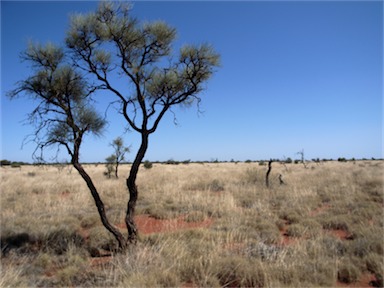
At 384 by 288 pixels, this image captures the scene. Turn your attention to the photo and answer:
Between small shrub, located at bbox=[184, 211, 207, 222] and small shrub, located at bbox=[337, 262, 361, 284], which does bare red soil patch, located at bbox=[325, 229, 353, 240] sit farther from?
small shrub, located at bbox=[184, 211, 207, 222]

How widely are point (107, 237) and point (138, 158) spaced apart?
9.63 feet

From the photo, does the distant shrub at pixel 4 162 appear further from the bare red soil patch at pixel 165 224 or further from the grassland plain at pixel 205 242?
the bare red soil patch at pixel 165 224

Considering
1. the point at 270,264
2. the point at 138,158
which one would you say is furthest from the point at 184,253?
the point at 138,158

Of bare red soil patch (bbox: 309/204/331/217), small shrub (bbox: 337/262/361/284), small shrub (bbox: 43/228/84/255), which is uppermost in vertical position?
bare red soil patch (bbox: 309/204/331/217)

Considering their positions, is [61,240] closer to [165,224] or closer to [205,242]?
[165,224]

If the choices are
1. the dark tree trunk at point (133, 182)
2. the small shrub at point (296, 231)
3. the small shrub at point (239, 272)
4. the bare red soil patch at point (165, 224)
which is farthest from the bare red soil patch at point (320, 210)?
the dark tree trunk at point (133, 182)

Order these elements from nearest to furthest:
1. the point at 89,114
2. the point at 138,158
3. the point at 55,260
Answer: the point at 55,260 < the point at 138,158 < the point at 89,114

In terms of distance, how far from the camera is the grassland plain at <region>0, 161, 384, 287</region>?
6.12 metres

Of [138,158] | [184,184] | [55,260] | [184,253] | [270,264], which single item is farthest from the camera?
[184,184]

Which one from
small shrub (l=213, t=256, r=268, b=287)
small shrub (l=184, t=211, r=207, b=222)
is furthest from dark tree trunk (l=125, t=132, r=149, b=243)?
small shrub (l=184, t=211, r=207, b=222)

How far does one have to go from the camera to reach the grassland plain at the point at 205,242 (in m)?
6.12

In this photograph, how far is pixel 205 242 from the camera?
830cm

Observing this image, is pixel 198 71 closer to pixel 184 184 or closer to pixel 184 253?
pixel 184 253

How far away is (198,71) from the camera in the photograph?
29.4 feet
